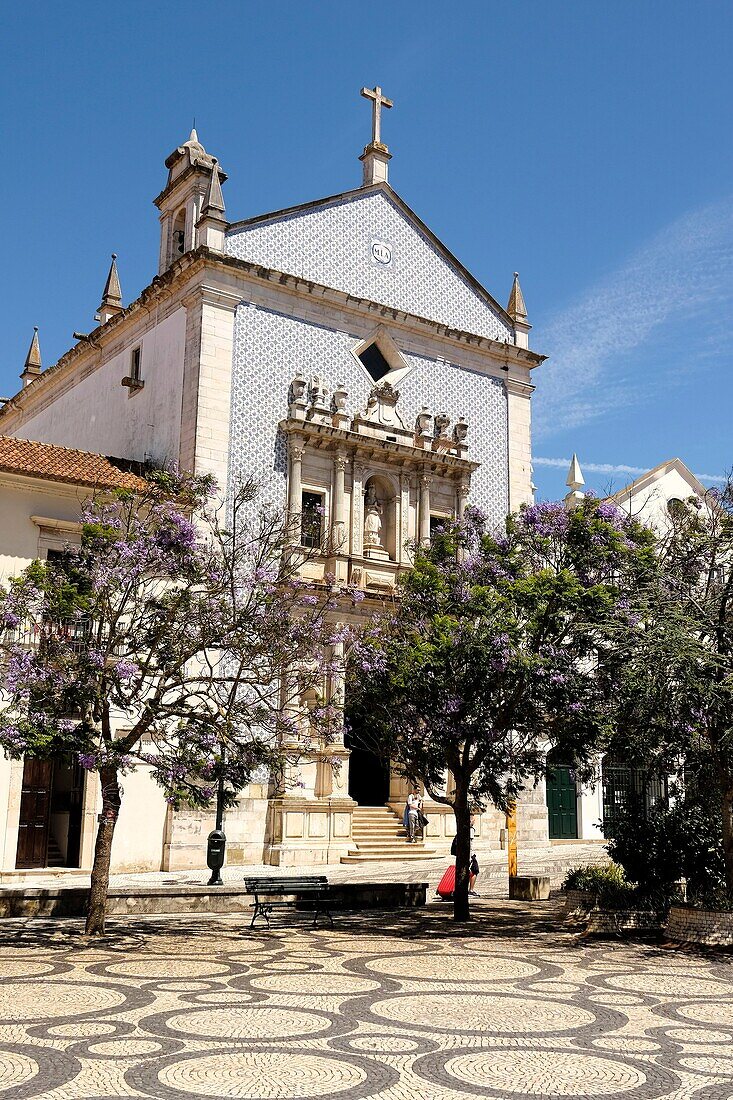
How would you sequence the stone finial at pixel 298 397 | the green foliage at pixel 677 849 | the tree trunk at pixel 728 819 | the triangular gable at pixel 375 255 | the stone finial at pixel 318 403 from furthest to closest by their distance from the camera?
the triangular gable at pixel 375 255, the stone finial at pixel 318 403, the stone finial at pixel 298 397, the green foliage at pixel 677 849, the tree trunk at pixel 728 819

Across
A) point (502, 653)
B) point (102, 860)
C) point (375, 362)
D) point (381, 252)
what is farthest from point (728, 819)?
point (381, 252)

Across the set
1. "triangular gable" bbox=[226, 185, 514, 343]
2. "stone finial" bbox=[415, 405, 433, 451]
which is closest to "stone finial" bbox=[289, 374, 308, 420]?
"triangular gable" bbox=[226, 185, 514, 343]

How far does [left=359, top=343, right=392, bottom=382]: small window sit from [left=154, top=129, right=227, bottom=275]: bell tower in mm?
5306

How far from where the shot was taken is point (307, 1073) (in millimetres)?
7035

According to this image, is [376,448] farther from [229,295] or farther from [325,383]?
[229,295]

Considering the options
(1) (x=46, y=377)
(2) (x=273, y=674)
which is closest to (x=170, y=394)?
(1) (x=46, y=377)

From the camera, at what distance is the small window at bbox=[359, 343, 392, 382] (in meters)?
28.8

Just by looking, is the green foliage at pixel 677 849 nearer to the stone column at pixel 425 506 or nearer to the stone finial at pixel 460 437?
the stone column at pixel 425 506

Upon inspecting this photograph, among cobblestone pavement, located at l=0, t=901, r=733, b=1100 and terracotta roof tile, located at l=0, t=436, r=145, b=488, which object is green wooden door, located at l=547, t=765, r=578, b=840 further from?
cobblestone pavement, located at l=0, t=901, r=733, b=1100

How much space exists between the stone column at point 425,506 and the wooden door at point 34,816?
37.0 ft

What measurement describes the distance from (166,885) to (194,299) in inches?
544

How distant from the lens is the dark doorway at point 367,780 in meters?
27.3

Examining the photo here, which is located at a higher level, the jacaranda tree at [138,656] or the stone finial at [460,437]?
the stone finial at [460,437]

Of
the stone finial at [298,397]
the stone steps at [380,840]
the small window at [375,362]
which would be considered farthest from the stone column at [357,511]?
the stone steps at [380,840]
